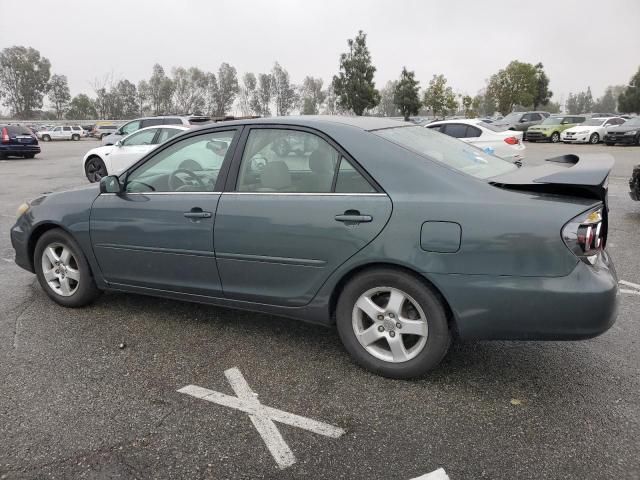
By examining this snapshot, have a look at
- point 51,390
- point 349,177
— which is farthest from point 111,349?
point 349,177

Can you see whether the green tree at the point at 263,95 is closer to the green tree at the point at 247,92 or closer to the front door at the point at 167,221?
the green tree at the point at 247,92

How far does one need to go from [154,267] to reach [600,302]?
285cm

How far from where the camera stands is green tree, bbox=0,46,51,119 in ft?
297

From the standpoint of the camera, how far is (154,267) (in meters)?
3.71

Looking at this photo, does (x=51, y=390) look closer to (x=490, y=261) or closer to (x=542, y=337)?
(x=490, y=261)

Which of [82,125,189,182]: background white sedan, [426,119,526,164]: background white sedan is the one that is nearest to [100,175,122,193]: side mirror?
[82,125,189,182]: background white sedan

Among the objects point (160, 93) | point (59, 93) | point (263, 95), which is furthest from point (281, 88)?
point (59, 93)

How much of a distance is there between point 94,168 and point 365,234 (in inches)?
496

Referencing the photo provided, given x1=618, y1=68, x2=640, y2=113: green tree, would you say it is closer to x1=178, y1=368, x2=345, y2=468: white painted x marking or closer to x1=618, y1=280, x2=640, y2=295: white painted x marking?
x1=618, y1=280, x2=640, y2=295: white painted x marking

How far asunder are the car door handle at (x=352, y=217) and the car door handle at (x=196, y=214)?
3.16 feet

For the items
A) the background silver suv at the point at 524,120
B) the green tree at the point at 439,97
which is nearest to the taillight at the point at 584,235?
the background silver suv at the point at 524,120

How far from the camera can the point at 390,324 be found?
2.97 meters

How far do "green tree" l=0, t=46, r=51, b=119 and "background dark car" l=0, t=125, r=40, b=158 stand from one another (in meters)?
81.4

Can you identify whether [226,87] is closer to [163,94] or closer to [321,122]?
[163,94]
